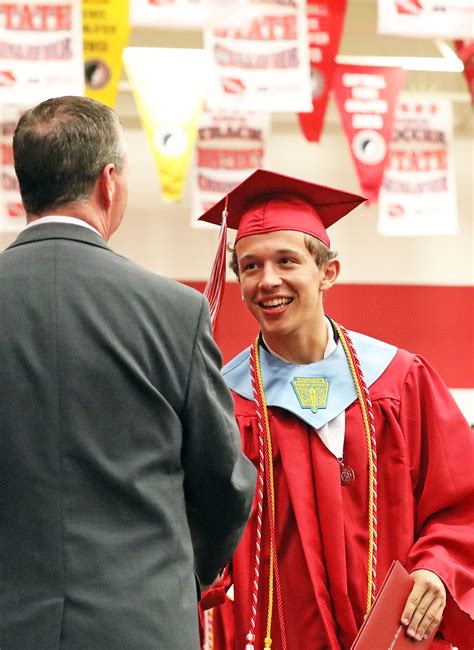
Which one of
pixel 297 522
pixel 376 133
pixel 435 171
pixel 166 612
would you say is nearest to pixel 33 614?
pixel 166 612

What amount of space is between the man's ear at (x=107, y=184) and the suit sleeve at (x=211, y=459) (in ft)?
0.94

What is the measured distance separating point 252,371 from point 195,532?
37.3 inches

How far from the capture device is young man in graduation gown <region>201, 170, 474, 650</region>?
2.95m

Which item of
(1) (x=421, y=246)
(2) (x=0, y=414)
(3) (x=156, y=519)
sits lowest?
(1) (x=421, y=246)

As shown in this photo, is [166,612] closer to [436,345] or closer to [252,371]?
[252,371]

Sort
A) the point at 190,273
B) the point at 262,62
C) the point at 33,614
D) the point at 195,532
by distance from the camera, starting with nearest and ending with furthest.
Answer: the point at 33,614 → the point at 195,532 → the point at 262,62 → the point at 190,273

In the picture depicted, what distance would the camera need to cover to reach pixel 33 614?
Result: 207 cm

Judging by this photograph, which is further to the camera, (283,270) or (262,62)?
(262,62)

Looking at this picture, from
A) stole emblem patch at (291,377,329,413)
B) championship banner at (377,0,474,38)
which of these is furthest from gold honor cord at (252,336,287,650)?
championship banner at (377,0,474,38)

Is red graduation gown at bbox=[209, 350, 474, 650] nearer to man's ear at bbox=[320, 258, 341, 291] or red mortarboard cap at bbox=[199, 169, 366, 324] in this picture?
man's ear at bbox=[320, 258, 341, 291]

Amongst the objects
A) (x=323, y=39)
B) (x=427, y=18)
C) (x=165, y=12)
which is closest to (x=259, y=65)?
(x=323, y=39)

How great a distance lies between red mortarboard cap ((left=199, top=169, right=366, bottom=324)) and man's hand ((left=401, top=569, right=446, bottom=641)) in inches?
40.4

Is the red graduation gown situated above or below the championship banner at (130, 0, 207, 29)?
below

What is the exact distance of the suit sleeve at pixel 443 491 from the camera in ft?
9.56
